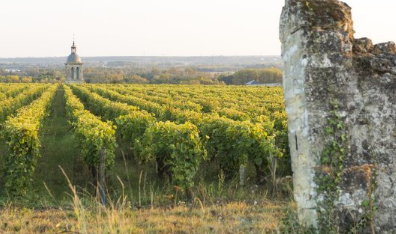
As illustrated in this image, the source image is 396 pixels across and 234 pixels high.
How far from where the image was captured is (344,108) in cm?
464

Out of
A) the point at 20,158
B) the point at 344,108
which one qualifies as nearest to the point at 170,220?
the point at 344,108

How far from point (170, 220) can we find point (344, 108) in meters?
3.15

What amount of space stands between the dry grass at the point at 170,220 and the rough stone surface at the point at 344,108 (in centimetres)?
96

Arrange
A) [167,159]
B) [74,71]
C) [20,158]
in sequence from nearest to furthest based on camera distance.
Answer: [20,158] < [167,159] < [74,71]

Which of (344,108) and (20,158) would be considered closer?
(344,108)

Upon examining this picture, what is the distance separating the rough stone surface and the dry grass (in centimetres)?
96

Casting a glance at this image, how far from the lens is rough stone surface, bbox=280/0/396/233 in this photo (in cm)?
459

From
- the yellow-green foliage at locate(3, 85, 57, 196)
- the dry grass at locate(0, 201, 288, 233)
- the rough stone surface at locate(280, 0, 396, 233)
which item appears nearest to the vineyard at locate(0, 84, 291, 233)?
the yellow-green foliage at locate(3, 85, 57, 196)

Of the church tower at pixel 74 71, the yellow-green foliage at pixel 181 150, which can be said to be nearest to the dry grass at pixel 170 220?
the yellow-green foliage at pixel 181 150

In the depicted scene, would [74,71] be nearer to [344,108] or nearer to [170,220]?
[170,220]

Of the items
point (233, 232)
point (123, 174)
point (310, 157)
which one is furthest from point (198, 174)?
point (310, 157)

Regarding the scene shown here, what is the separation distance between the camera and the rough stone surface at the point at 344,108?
4.59 m

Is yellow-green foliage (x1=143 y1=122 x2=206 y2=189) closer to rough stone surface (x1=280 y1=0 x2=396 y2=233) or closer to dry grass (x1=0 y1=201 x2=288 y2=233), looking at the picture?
dry grass (x1=0 y1=201 x2=288 y2=233)

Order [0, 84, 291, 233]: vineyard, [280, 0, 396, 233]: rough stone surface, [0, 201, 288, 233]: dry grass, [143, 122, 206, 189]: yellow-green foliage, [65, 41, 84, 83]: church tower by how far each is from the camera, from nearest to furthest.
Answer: [280, 0, 396, 233]: rough stone surface → [0, 201, 288, 233]: dry grass → [143, 122, 206, 189]: yellow-green foliage → [0, 84, 291, 233]: vineyard → [65, 41, 84, 83]: church tower
